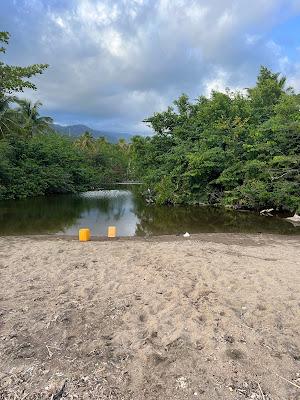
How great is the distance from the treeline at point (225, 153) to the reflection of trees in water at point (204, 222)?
1732 mm

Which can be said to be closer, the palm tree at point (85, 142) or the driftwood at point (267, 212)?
the driftwood at point (267, 212)

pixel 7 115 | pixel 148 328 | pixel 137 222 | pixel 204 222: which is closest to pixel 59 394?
pixel 148 328

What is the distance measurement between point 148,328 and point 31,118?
140ft

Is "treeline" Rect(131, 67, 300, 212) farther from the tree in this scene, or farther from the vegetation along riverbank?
the tree

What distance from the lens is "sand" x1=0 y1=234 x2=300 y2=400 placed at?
3498mm

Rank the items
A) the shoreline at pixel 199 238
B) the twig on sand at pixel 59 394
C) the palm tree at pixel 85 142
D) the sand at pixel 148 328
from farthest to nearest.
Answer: the palm tree at pixel 85 142
the shoreline at pixel 199 238
the sand at pixel 148 328
the twig on sand at pixel 59 394

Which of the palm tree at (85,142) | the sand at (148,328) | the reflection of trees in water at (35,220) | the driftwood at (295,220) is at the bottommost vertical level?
the reflection of trees in water at (35,220)

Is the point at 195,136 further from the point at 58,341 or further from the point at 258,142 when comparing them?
the point at 58,341

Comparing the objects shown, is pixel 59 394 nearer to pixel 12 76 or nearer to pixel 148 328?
pixel 148 328

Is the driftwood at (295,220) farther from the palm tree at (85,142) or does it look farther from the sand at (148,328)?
the palm tree at (85,142)

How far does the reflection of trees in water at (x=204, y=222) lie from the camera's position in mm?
15109

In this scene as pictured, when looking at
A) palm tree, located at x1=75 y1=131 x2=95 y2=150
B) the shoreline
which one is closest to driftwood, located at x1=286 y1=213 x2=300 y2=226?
the shoreline

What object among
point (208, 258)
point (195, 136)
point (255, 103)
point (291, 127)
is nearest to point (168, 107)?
point (195, 136)

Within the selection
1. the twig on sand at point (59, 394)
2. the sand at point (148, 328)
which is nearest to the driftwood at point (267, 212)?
the sand at point (148, 328)
